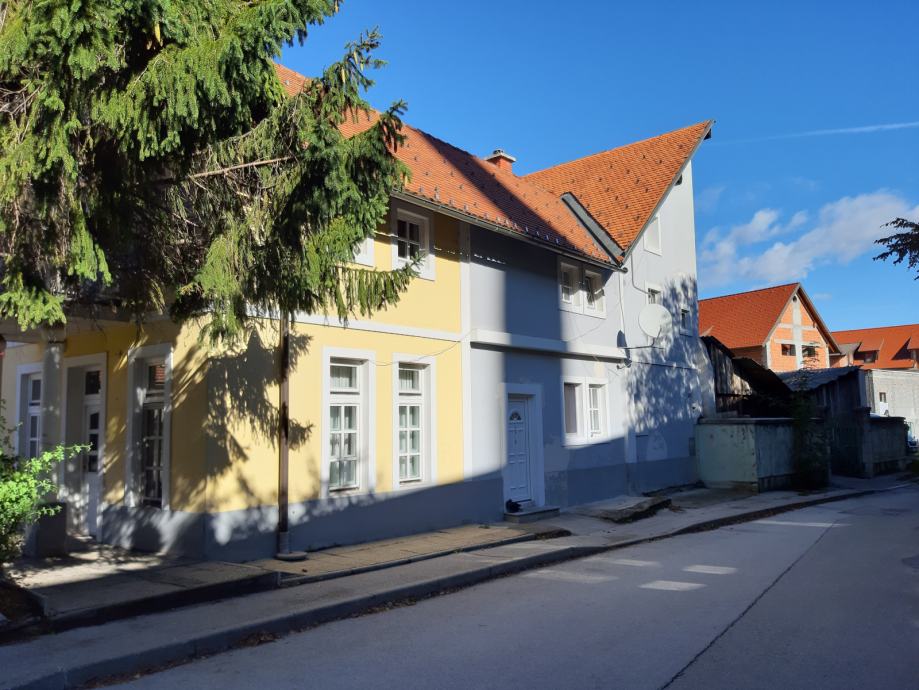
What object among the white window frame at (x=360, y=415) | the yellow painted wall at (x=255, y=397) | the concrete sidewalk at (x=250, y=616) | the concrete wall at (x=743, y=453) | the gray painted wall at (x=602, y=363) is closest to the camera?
the concrete sidewalk at (x=250, y=616)

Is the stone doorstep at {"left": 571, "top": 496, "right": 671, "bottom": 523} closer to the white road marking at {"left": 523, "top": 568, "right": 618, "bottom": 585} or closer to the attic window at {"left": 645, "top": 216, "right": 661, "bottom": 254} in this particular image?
the white road marking at {"left": 523, "top": 568, "right": 618, "bottom": 585}

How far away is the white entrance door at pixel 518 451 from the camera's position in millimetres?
14227

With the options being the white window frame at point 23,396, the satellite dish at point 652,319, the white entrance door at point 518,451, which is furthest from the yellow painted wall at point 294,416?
the satellite dish at point 652,319

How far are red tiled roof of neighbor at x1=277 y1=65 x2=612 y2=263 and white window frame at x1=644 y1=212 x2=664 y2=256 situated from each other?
2.00 metres

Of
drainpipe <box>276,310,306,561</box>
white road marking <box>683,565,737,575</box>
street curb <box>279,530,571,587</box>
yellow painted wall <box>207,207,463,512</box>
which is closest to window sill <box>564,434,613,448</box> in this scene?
street curb <box>279,530,571,587</box>

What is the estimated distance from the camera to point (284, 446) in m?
10.0

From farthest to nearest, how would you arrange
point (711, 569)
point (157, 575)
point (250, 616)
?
1. point (711, 569)
2. point (157, 575)
3. point (250, 616)

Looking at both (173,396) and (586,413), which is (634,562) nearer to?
(586,413)

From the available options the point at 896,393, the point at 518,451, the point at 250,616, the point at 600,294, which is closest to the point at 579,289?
the point at 600,294

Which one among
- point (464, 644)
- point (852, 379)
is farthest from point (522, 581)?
point (852, 379)

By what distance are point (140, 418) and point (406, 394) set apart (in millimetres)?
3974

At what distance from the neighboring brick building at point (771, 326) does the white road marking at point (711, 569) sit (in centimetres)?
3638

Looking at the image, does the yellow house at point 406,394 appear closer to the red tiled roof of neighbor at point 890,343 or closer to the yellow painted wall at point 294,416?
the yellow painted wall at point 294,416

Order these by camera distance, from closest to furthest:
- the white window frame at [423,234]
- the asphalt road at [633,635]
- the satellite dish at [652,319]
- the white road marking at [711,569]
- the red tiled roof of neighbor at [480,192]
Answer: the asphalt road at [633,635] → the white road marking at [711,569] → the white window frame at [423,234] → the red tiled roof of neighbor at [480,192] → the satellite dish at [652,319]
